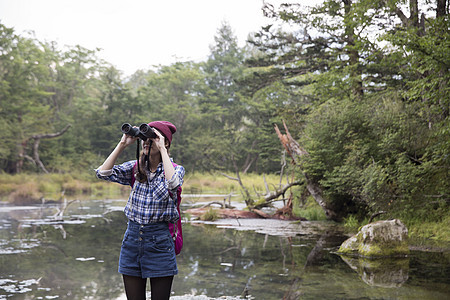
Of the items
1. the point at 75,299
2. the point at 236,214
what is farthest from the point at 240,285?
the point at 236,214

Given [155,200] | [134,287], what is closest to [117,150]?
[155,200]

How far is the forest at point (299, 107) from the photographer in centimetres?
1037

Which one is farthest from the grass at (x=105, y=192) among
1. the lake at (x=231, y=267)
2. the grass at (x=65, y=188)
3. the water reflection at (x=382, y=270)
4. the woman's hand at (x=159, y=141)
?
the woman's hand at (x=159, y=141)

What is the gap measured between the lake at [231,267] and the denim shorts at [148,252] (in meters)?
2.76

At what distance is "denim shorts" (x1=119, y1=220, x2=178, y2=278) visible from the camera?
10.0 ft

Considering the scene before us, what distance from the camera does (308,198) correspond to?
56.3ft

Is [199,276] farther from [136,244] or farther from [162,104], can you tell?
[162,104]

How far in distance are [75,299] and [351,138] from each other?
9.01 meters

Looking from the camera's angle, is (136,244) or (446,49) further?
(446,49)

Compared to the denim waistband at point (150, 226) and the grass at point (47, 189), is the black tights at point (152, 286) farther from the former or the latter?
the grass at point (47, 189)

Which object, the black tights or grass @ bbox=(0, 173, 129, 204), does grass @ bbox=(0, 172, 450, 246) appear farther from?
the black tights

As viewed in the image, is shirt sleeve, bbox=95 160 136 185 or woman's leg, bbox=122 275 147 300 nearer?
woman's leg, bbox=122 275 147 300

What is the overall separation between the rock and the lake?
310 mm

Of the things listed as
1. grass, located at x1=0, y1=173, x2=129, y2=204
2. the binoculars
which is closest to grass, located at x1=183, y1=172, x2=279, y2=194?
grass, located at x1=0, y1=173, x2=129, y2=204
